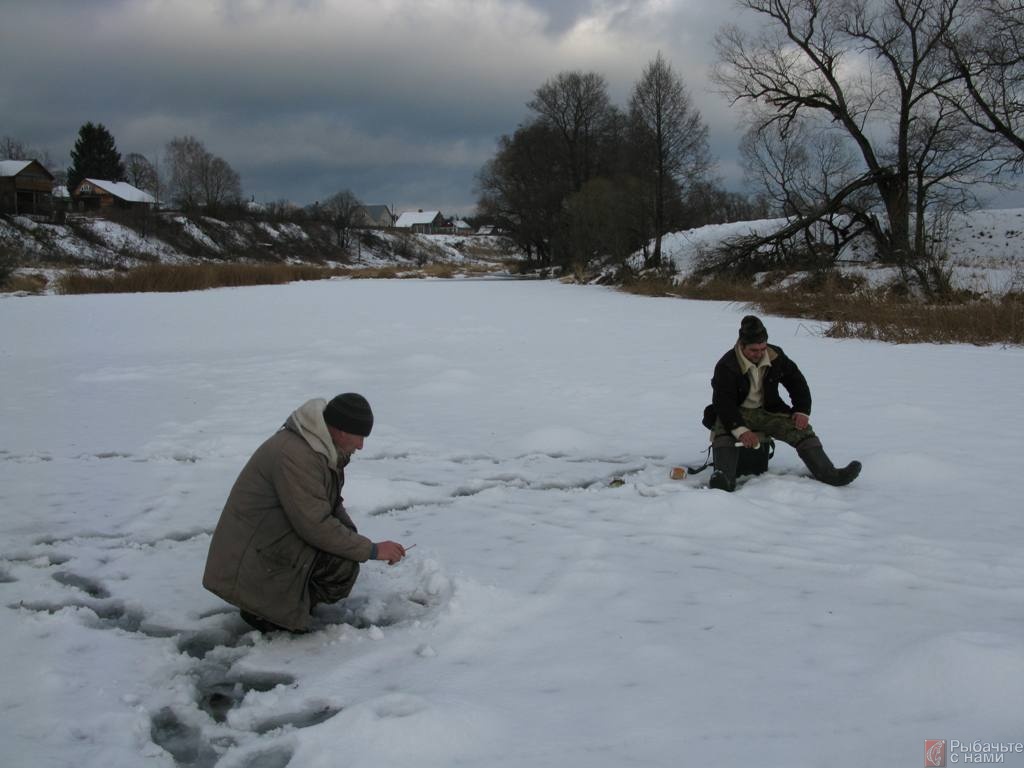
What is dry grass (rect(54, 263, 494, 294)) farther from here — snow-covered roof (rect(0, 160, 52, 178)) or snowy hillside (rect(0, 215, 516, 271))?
snow-covered roof (rect(0, 160, 52, 178))

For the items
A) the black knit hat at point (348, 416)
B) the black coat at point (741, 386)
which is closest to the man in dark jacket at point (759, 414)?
the black coat at point (741, 386)

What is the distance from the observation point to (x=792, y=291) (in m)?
19.6

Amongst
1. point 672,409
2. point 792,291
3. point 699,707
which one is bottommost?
point 699,707

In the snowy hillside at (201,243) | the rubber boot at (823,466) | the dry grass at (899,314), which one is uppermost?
the snowy hillside at (201,243)

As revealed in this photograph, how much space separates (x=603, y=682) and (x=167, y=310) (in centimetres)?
1889

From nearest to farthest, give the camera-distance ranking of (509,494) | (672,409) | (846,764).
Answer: (846,764) → (509,494) → (672,409)

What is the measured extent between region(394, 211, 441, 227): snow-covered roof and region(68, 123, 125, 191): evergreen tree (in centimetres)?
5999

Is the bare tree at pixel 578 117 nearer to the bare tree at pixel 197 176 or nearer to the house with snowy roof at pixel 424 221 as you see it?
the bare tree at pixel 197 176

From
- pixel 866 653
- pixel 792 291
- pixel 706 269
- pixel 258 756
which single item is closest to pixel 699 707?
pixel 866 653

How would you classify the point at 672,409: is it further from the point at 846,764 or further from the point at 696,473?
the point at 846,764

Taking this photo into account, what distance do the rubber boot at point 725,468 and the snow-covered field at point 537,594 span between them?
17cm

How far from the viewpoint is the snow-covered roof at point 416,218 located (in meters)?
128

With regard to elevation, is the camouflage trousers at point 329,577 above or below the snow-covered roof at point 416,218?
below

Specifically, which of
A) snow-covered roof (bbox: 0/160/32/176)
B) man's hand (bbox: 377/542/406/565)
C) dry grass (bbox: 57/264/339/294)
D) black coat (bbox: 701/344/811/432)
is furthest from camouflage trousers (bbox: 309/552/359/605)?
snow-covered roof (bbox: 0/160/32/176)
